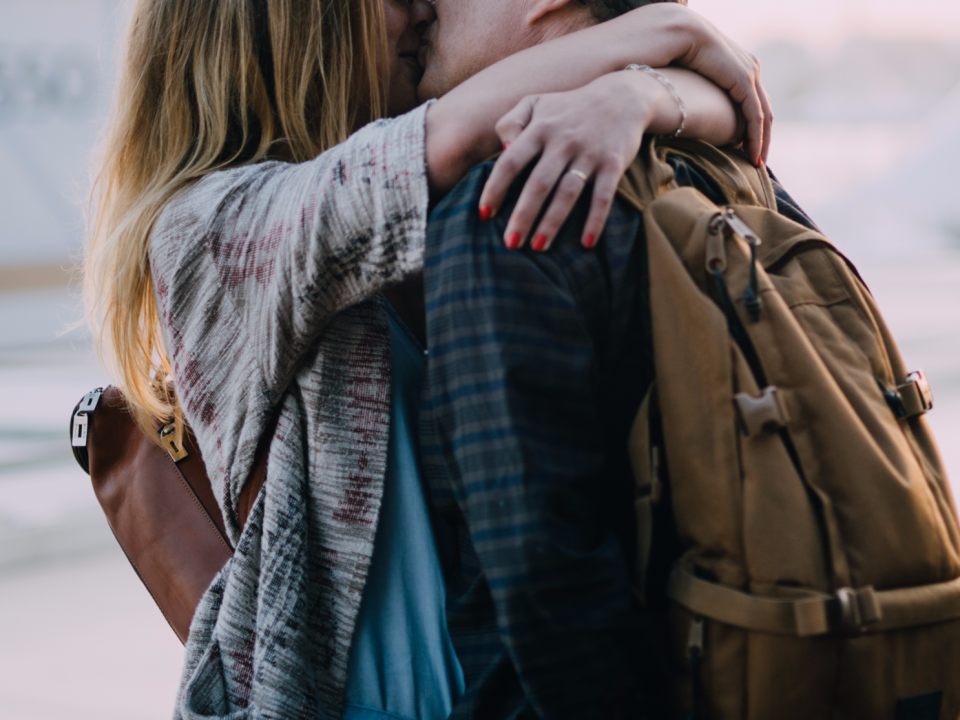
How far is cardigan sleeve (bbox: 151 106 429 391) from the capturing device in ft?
2.39

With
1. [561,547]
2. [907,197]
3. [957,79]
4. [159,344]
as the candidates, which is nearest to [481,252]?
[561,547]

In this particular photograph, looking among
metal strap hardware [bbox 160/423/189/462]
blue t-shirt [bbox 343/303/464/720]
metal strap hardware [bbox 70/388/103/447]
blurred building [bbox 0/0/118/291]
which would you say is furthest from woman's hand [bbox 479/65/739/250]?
blurred building [bbox 0/0/118/291]

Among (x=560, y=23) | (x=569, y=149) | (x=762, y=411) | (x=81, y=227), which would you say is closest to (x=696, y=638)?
(x=762, y=411)

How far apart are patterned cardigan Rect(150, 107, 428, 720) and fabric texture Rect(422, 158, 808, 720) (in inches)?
4.9

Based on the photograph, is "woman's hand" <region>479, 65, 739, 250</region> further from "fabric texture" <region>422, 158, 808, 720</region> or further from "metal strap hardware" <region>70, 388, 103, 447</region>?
"metal strap hardware" <region>70, 388, 103, 447</region>

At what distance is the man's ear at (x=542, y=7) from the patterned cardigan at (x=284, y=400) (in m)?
0.24

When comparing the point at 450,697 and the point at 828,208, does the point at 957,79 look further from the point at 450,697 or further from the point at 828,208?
the point at 450,697

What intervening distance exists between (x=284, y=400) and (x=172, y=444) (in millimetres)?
300

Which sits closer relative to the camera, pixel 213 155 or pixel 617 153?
pixel 617 153

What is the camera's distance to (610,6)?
938 millimetres

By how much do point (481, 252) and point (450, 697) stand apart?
518 millimetres

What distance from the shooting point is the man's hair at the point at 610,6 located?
3.07 ft

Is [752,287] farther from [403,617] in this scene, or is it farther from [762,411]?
[403,617]

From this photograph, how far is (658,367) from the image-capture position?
689mm
